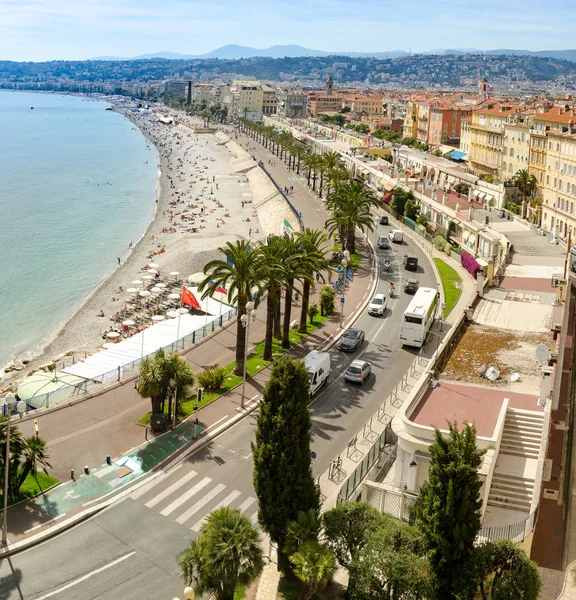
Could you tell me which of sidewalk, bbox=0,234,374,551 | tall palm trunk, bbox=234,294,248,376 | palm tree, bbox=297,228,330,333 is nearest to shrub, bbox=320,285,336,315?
palm tree, bbox=297,228,330,333

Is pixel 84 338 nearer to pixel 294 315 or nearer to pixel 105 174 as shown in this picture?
pixel 294 315

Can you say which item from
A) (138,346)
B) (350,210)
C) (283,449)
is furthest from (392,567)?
(350,210)

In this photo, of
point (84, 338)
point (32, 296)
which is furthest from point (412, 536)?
point (32, 296)

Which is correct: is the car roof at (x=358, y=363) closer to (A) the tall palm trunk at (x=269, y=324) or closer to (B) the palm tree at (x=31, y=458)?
(A) the tall palm trunk at (x=269, y=324)

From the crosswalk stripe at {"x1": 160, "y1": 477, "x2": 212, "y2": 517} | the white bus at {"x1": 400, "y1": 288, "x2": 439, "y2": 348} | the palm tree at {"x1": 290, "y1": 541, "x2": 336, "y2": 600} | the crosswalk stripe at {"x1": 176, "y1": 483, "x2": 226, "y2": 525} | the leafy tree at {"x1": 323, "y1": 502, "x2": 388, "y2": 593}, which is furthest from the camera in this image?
the white bus at {"x1": 400, "y1": 288, "x2": 439, "y2": 348}

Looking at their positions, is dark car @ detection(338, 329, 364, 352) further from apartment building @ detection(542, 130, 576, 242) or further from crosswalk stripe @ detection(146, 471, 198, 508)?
apartment building @ detection(542, 130, 576, 242)

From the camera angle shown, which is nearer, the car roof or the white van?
the white van
